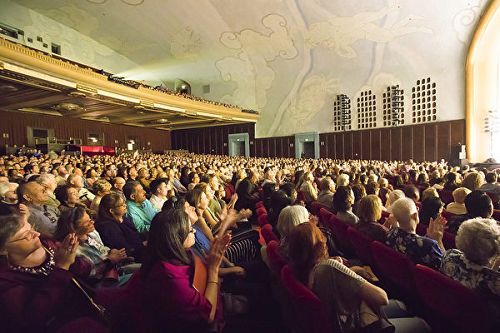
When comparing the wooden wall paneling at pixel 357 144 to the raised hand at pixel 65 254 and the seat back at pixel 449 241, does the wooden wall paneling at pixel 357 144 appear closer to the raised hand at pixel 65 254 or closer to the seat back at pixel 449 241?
the seat back at pixel 449 241

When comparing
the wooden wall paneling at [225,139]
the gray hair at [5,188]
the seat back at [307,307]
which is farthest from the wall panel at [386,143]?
the gray hair at [5,188]

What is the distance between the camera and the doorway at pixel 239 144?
23797 mm

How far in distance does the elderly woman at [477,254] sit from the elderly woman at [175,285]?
4.10 ft

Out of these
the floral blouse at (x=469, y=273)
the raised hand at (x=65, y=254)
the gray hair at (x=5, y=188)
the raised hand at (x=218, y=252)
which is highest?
the gray hair at (x=5, y=188)

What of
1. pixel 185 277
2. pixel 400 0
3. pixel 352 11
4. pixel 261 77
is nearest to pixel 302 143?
pixel 261 77

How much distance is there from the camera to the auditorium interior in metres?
Answer: 1.39

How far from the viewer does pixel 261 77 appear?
2206 cm

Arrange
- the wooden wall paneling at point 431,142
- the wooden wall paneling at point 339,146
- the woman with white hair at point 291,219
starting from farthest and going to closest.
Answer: the wooden wall paneling at point 339,146, the wooden wall paneling at point 431,142, the woman with white hair at point 291,219

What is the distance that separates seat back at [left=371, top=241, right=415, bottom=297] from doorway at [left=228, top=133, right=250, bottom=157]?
2189 centimetres

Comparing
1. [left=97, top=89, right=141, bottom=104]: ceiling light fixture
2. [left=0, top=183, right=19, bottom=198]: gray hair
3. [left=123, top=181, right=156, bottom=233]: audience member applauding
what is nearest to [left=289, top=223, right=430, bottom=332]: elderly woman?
[left=123, top=181, right=156, bottom=233]: audience member applauding

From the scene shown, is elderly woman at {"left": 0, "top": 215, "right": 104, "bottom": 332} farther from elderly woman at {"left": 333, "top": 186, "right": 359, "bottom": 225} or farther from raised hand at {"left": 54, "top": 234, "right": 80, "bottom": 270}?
elderly woman at {"left": 333, "top": 186, "right": 359, "bottom": 225}

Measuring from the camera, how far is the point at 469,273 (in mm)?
1479

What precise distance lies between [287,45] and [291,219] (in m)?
18.4

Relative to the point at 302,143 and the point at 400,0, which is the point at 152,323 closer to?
the point at 400,0
